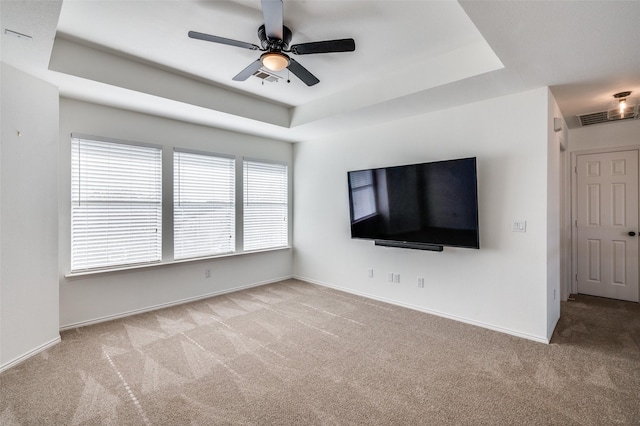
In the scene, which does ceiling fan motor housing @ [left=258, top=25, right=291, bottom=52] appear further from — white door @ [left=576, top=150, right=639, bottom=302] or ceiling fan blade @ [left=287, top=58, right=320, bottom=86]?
white door @ [left=576, top=150, right=639, bottom=302]

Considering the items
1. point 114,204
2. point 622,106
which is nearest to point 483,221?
point 622,106

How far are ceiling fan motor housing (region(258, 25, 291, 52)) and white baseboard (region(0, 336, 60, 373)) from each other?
3451 millimetres

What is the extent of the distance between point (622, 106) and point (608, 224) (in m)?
1.94

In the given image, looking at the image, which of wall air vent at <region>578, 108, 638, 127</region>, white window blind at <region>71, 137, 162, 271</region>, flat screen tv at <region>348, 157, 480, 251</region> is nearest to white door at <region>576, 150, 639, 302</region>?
wall air vent at <region>578, 108, 638, 127</region>

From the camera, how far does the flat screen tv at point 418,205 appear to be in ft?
10.7

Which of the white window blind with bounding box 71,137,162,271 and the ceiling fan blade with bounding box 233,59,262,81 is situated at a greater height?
the ceiling fan blade with bounding box 233,59,262,81

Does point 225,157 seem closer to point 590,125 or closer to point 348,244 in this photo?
point 348,244

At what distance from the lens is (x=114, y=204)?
11.9 feet

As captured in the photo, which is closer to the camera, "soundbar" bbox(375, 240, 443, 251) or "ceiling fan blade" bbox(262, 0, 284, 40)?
"ceiling fan blade" bbox(262, 0, 284, 40)

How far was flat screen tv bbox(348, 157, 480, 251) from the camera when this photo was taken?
3.26m

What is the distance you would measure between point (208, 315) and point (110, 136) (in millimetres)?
2504

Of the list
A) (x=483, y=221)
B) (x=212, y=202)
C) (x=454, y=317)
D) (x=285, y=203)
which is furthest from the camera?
(x=285, y=203)

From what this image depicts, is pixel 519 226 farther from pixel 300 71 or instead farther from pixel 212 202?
pixel 212 202

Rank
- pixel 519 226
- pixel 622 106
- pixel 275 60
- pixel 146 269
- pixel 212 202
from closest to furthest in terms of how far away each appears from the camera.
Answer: pixel 275 60
pixel 519 226
pixel 622 106
pixel 146 269
pixel 212 202
